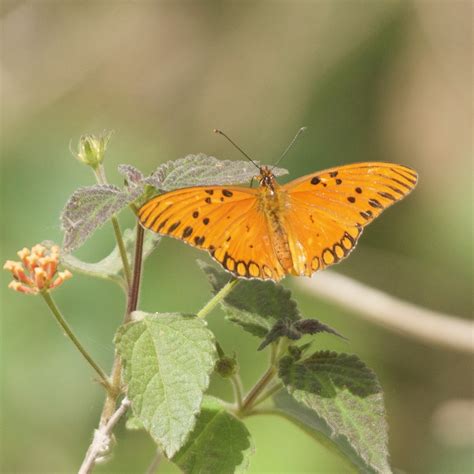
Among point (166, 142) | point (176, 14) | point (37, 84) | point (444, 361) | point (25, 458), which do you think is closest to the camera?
point (25, 458)

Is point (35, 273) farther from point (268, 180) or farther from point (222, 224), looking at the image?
point (268, 180)

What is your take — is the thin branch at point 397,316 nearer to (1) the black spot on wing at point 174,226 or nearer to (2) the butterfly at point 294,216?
(2) the butterfly at point 294,216

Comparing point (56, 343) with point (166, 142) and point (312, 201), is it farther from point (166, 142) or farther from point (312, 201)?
point (312, 201)

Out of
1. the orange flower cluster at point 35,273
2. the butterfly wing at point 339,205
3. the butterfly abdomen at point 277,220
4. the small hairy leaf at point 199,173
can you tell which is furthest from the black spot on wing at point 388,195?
the orange flower cluster at point 35,273

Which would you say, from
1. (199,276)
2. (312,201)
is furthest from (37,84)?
(312,201)

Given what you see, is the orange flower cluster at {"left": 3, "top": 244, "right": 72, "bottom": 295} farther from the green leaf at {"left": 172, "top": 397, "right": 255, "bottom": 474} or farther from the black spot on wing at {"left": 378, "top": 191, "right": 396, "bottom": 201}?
the black spot on wing at {"left": 378, "top": 191, "right": 396, "bottom": 201}
